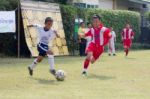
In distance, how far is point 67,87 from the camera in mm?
13242

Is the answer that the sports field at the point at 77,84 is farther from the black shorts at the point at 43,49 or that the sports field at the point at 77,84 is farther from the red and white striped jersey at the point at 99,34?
the red and white striped jersey at the point at 99,34

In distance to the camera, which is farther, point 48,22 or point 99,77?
point 99,77

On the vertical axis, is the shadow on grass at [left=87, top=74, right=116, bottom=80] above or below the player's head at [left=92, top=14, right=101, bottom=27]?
below

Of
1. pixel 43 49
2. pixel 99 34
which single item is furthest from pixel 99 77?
pixel 43 49

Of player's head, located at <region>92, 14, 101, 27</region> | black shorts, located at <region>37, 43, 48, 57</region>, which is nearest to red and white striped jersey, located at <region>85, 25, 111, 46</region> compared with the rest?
player's head, located at <region>92, 14, 101, 27</region>

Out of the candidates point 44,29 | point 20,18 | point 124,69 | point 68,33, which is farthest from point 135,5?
point 44,29

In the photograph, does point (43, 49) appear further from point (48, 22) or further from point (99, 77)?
point (99, 77)

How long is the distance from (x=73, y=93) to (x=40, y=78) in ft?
10.4

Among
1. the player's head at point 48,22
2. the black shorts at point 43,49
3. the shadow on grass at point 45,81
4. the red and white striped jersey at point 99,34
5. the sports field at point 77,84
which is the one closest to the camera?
the sports field at point 77,84

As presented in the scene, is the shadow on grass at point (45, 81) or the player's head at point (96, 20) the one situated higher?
the player's head at point (96, 20)

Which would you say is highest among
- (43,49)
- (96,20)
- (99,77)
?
(96,20)

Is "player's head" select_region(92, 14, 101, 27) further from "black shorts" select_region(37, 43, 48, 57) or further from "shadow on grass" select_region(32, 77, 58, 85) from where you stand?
"shadow on grass" select_region(32, 77, 58, 85)

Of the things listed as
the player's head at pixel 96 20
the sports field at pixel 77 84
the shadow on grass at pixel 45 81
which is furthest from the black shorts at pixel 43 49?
the player's head at pixel 96 20

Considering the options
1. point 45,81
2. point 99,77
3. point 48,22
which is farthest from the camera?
point 99,77
